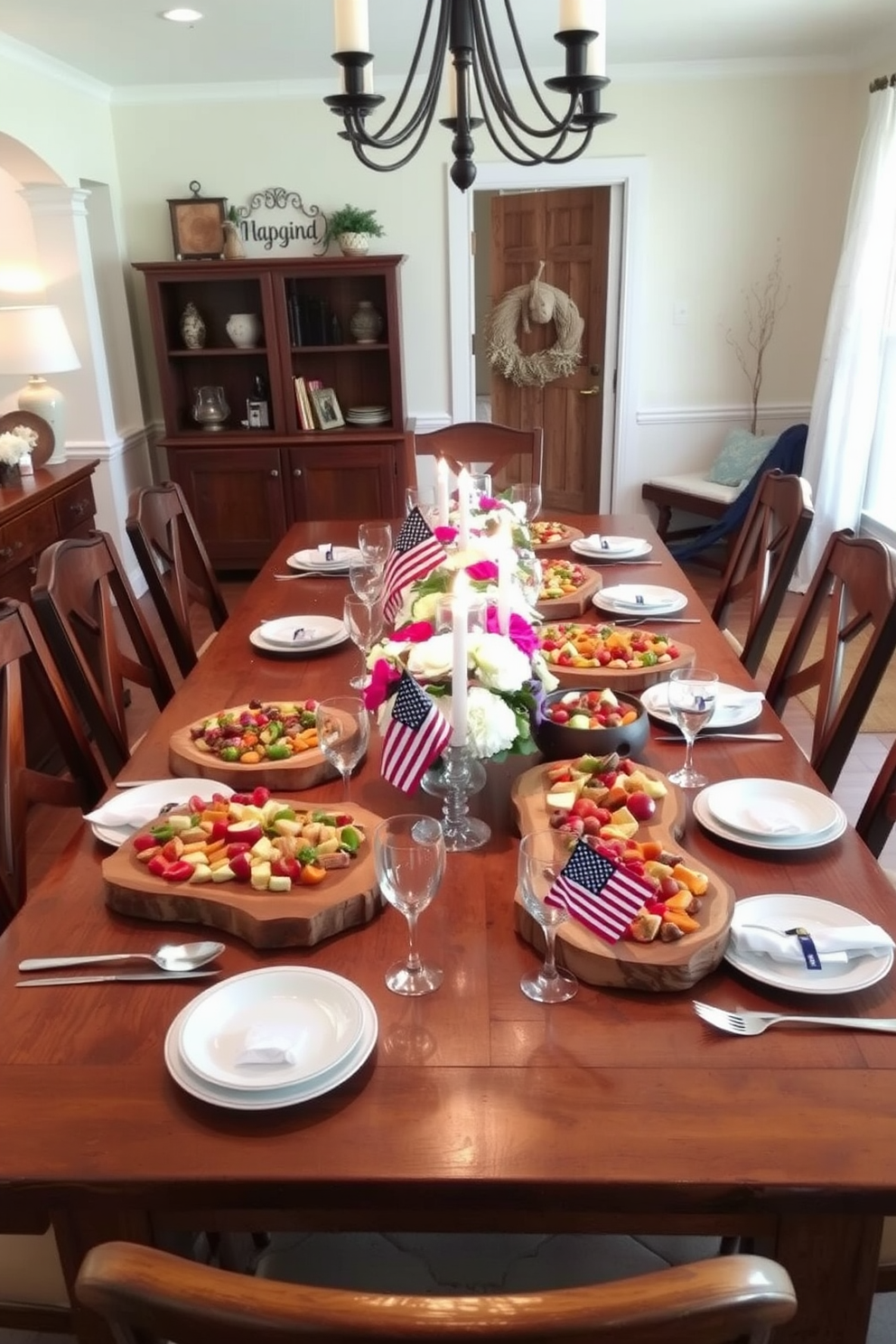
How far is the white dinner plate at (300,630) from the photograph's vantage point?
2.06 meters

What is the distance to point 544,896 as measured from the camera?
1.08 meters

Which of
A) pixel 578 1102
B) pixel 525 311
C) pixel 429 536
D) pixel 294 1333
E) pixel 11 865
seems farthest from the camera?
pixel 525 311

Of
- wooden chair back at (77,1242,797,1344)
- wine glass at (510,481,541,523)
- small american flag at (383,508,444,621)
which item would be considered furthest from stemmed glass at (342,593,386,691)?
wooden chair back at (77,1242,797,1344)

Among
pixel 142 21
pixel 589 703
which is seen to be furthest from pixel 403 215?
pixel 589 703

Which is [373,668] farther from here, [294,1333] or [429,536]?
[294,1333]

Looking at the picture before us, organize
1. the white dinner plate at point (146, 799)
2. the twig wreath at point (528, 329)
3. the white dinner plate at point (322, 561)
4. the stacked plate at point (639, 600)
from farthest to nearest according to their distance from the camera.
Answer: the twig wreath at point (528, 329) < the white dinner plate at point (322, 561) < the stacked plate at point (639, 600) < the white dinner plate at point (146, 799)

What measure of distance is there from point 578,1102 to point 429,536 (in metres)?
1.31

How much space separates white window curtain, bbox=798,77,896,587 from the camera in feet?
13.7

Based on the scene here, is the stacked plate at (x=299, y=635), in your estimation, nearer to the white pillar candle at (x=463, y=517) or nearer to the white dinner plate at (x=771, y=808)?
the white pillar candle at (x=463, y=517)

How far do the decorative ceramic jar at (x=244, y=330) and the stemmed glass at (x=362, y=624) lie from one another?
3.47 meters

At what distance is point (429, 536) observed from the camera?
2.04 meters

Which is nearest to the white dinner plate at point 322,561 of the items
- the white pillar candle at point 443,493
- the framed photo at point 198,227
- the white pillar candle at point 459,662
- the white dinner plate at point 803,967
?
the white pillar candle at point 443,493

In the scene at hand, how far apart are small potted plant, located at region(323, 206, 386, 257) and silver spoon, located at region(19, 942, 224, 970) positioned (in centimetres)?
425

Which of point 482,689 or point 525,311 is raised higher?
point 525,311
